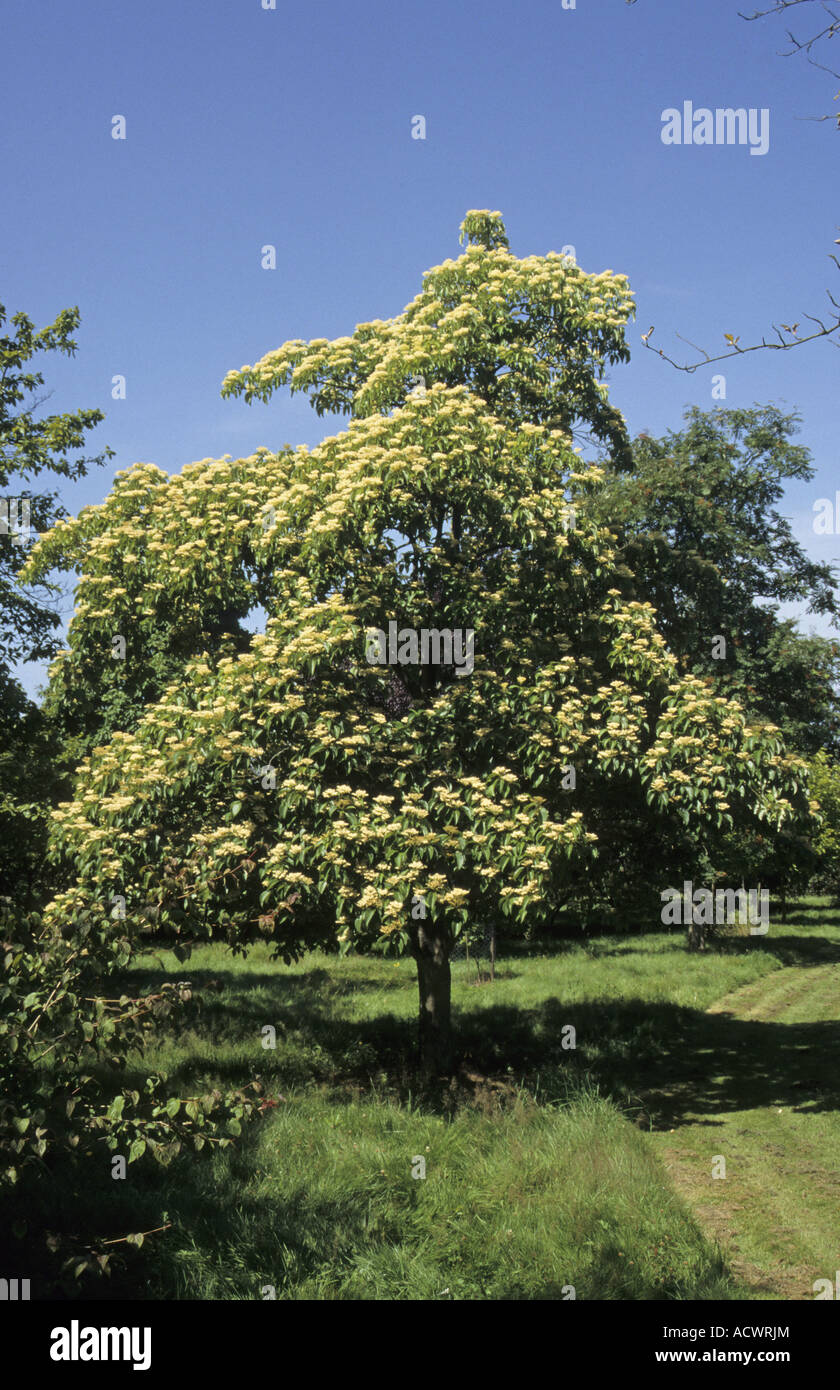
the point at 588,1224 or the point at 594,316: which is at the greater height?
the point at 594,316

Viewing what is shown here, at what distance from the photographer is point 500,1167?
33.6ft

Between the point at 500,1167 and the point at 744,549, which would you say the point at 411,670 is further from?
the point at 744,549

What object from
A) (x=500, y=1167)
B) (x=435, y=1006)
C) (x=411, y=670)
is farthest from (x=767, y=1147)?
(x=411, y=670)

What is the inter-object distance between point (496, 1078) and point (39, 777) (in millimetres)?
9026

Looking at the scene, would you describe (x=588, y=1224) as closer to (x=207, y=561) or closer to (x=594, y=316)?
(x=207, y=561)

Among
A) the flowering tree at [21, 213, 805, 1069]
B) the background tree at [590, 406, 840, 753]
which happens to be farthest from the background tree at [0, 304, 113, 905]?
the background tree at [590, 406, 840, 753]

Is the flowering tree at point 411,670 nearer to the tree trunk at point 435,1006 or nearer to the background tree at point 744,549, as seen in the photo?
the tree trunk at point 435,1006

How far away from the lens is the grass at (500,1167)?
7973 mm

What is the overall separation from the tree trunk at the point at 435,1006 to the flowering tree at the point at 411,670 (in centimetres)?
5

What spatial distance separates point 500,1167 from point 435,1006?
4744mm

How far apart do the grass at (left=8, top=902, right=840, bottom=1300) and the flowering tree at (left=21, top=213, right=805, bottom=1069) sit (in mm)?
2196
